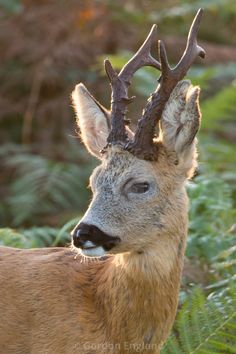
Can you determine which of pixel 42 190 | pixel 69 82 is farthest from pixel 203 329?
pixel 69 82

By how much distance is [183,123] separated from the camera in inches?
233

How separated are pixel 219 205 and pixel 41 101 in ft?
18.8

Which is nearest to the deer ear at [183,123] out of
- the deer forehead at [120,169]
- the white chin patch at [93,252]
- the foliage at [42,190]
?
the deer forehead at [120,169]

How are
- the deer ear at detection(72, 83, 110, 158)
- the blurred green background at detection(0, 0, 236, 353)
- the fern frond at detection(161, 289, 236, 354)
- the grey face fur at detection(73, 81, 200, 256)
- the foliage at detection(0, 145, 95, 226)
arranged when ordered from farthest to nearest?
the foliage at detection(0, 145, 95, 226) < the blurred green background at detection(0, 0, 236, 353) < the deer ear at detection(72, 83, 110, 158) < the fern frond at detection(161, 289, 236, 354) < the grey face fur at detection(73, 81, 200, 256)

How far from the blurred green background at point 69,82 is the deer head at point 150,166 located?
151 inches

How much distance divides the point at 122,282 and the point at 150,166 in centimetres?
77

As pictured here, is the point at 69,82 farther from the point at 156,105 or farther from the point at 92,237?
the point at 92,237

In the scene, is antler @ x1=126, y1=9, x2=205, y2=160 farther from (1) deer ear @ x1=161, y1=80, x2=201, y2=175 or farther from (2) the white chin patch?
(2) the white chin patch

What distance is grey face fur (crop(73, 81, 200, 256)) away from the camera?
5.69 metres

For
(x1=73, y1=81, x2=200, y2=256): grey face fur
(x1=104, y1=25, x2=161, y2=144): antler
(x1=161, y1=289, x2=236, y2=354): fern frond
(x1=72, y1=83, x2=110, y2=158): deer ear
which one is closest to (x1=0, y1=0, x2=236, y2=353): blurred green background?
(x1=72, y1=83, x2=110, y2=158): deer ear

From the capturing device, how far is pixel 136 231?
5.70 m

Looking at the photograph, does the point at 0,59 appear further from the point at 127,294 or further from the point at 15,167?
the point at 127,294

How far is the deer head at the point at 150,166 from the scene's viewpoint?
5703 millimetres

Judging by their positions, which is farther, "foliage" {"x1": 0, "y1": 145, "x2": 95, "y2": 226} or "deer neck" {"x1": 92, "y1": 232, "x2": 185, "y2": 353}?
"foliage" {"x1": 0, "y1": 145, "x2": 95, "y2": 226}
